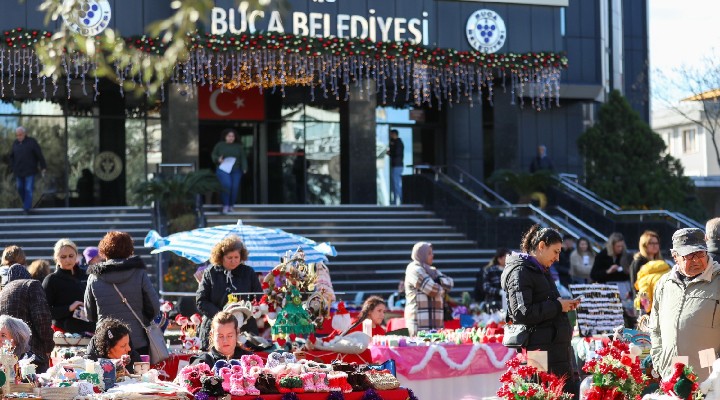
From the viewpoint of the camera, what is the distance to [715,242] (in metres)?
9.81

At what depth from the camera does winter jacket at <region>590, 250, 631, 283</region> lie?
1602cm

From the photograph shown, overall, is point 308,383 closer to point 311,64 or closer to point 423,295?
point 423,295

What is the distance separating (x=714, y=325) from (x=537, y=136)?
86.6 ft

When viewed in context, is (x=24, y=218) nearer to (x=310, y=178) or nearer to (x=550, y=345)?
(x=310, y=178)

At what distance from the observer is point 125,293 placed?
1038cm

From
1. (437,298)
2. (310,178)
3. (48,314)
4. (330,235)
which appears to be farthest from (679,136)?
(48,314)

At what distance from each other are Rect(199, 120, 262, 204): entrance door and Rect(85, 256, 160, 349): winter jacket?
19.6m

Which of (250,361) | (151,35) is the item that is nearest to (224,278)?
(250,361)

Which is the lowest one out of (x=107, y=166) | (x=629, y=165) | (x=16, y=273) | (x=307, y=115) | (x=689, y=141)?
(x=16, y=273)

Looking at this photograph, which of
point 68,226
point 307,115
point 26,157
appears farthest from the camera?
point 307,115

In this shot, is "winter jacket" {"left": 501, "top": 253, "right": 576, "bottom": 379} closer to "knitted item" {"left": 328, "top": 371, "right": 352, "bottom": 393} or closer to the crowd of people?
the crowd of people

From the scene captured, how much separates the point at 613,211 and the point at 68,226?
1084cm

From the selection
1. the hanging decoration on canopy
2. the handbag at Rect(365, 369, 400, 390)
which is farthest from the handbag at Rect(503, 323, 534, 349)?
the hanging decoration on canopy

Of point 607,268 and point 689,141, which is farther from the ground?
point 689,141
